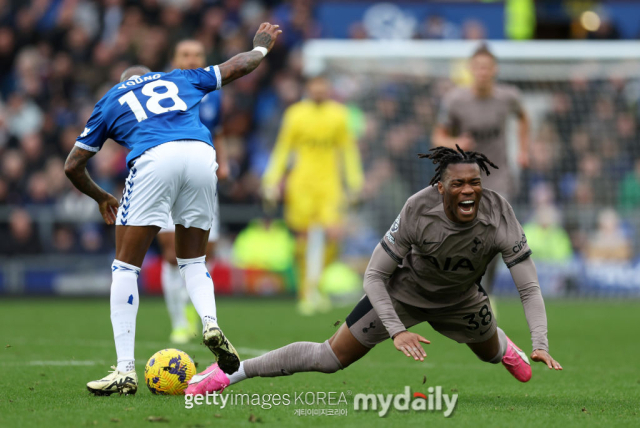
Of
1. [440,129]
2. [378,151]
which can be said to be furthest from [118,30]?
[440,129]

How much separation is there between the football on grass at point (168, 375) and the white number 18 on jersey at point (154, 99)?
1.40 metres

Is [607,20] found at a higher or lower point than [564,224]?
higher

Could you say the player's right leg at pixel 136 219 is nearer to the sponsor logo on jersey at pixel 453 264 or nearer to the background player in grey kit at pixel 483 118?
the sponsor logo on jersey at pixel 453 264

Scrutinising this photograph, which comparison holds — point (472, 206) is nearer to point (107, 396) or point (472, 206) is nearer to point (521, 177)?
point (107, 396)

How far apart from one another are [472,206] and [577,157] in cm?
1091

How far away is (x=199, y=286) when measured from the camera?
216 inches

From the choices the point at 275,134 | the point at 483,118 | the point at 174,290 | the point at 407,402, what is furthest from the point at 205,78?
the point at 275,134

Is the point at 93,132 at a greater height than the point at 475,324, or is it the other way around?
the point at 93,132

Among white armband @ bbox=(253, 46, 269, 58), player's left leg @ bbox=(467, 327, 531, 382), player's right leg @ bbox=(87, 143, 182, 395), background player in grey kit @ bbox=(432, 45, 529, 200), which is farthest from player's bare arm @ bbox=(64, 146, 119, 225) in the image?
background player in grey kit @ bbox=(432, 45, 529, 200)

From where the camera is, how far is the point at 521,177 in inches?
606

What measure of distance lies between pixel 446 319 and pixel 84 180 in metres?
2.29

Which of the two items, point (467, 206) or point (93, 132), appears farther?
point (93, 132)

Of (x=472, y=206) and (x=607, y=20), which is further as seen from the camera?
(x=607, y=20)

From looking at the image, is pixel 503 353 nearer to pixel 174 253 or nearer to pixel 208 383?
pixel 208 383
